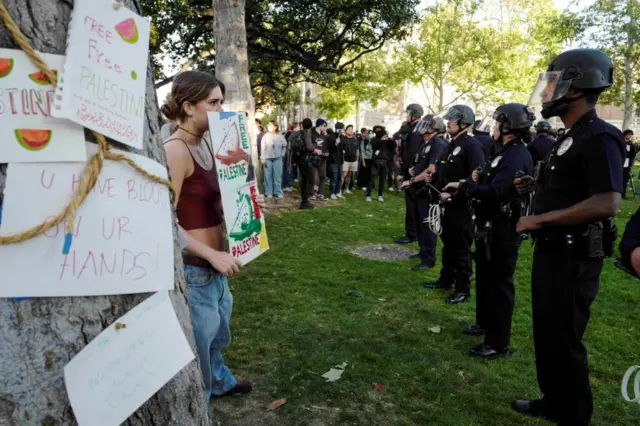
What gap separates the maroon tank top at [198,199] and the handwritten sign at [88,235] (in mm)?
1361

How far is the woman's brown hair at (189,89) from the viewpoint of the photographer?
2.50 metres

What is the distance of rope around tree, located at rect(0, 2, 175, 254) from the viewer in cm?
94

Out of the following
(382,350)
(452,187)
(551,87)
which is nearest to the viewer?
(551,87)

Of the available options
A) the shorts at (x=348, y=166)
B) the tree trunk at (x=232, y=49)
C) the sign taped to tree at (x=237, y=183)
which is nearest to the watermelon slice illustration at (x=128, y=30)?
the sign taped to tree at (x=237, y=183)

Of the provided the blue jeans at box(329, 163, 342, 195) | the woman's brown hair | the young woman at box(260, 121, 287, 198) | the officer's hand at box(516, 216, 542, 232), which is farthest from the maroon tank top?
the blue jeans at box(329, 163, 342, 195)

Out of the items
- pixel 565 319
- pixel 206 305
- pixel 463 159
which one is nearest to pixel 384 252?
pixel 463 159

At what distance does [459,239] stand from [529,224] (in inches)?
110

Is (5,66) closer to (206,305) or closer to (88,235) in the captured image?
(88,235)

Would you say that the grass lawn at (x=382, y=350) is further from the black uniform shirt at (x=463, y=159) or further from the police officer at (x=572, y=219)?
the black uniform shirt at (x=463, y=159)

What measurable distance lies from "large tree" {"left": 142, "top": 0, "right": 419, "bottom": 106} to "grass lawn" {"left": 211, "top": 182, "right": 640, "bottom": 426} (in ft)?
32.9

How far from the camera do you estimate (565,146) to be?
9.35 feet

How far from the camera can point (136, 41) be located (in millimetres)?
1119

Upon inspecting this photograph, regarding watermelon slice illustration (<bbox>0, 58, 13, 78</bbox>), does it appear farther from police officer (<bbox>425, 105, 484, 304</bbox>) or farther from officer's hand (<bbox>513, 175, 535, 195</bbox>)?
police officer (<bbox>425, 105, 484, 304</bbox>)

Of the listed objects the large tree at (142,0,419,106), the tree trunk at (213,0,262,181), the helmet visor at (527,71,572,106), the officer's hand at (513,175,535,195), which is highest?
the large tree at (142,0,419,106)
